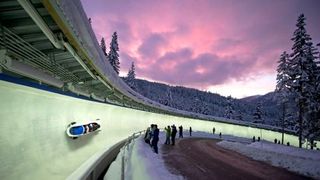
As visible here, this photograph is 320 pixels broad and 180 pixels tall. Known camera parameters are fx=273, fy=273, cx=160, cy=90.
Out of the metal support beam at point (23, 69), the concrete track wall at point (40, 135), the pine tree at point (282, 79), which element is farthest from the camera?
the pine tree at point (282, 79)

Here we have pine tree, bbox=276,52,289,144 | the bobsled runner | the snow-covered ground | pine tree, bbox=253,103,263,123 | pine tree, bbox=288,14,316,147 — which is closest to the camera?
the snow-covered ground

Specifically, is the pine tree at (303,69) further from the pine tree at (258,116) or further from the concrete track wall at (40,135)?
the pine tree at (258,116)

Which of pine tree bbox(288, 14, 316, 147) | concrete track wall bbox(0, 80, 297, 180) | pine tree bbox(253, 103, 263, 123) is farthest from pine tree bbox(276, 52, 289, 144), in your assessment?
concrete track wall bbox(0, 80, 297, 180)

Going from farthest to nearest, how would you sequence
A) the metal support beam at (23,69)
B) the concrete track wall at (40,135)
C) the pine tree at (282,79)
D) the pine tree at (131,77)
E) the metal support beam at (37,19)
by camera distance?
the pine tree at (131,77), the pine tree at (282,79), the concrete track wall at (40,135), the metal support beam at (23,69), the metal support beam at (37,19)

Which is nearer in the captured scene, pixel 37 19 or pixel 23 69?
pixel 37 19

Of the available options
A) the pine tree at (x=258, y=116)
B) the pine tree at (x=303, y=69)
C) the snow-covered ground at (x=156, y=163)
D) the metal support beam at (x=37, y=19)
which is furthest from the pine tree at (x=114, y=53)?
the pine tree at (x=258, y=116)

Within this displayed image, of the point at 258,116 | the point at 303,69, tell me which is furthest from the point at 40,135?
the point at 258,116

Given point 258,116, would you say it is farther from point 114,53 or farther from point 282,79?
point 114,53

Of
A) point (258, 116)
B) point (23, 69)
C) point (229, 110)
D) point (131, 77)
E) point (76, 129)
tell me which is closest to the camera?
point (23, 69)

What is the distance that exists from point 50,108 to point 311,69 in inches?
1714

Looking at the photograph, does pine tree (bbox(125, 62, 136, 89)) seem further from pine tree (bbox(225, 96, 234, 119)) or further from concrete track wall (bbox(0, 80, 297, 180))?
concrete track wall (bbox(0, 80, 297, 180))

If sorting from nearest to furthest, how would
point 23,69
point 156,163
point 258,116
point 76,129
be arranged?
point 23,69, point 76,129, point 156,163, point 258,116

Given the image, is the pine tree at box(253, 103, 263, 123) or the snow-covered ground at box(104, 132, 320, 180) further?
the pine tree at box(253, 103, 263, 123)

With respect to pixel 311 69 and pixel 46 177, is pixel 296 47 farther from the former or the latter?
pixel 46 177
